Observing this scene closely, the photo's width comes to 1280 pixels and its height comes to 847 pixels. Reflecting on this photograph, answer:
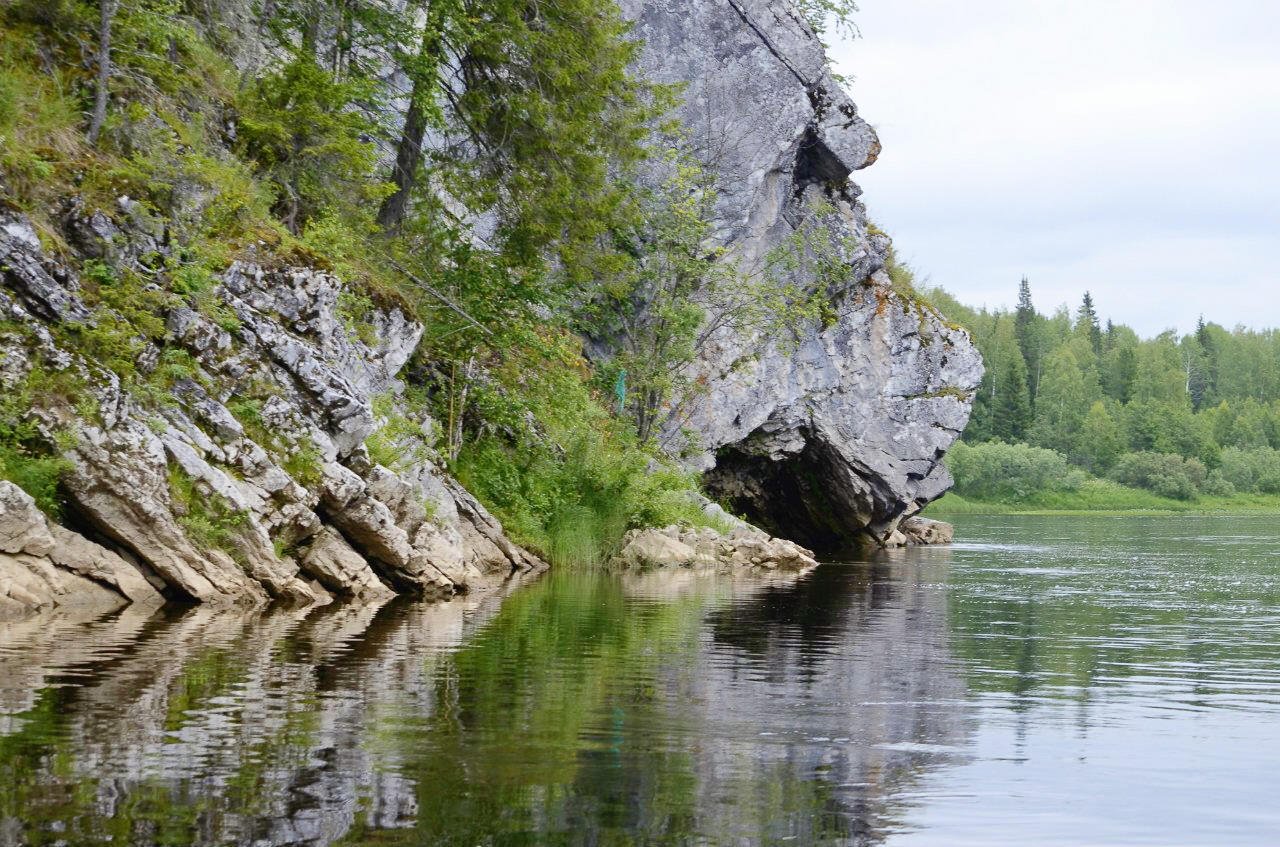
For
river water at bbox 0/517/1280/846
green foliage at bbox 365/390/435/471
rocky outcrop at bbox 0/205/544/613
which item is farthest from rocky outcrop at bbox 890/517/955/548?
river water at bbox 0/517/1280/846

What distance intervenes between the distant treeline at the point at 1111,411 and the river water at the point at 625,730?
4057 inches

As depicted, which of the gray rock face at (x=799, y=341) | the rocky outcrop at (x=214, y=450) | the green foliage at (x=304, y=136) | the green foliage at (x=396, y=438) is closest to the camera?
the rocky outcrop at (x=214, y=450)

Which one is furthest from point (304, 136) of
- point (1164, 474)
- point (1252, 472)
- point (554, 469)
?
point (1252, 472)

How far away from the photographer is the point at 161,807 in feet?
22.9

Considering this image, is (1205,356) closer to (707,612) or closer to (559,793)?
(707,612)

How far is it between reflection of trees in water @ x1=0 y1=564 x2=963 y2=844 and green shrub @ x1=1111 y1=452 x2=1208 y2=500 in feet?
373

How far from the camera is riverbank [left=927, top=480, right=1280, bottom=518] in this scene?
11088 centimetres

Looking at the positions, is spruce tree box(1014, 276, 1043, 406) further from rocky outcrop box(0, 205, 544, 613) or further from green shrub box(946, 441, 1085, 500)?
rocky outcrop box(0, 205, 544, 613)

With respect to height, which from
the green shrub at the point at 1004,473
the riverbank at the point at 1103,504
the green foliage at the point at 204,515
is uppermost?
the green shrub at the point at 1004,473

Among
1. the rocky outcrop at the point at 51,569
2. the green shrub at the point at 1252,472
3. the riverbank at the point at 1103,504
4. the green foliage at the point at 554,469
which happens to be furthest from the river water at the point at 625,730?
the green shrub at the point at 1252,472

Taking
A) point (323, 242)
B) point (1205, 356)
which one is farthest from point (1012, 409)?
point (323, 242)

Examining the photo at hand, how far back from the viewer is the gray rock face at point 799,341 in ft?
151

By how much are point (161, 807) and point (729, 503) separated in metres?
42.7

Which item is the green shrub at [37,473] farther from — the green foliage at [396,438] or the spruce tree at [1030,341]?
the spruce tree at [1030,341]
